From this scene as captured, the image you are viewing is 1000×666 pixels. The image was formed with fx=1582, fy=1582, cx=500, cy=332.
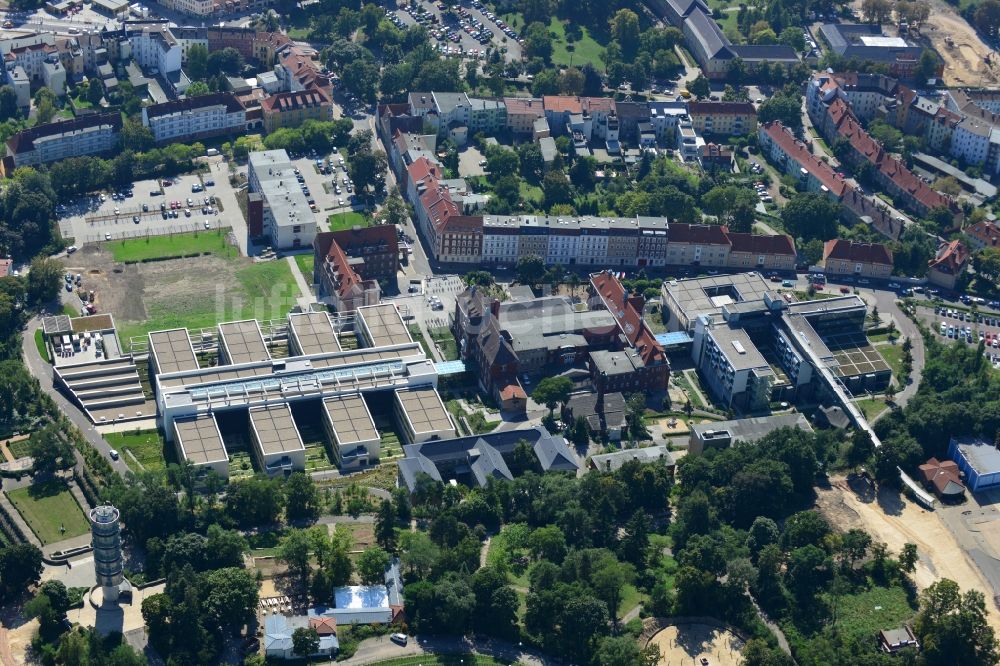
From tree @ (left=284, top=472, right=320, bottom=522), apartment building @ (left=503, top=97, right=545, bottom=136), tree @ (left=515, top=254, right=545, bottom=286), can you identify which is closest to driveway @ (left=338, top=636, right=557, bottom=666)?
tree @ (left=284, top=472, right=320, bottom=522)

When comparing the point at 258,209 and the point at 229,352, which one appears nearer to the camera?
the point at 229,352

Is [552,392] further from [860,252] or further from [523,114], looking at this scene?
[523,114]

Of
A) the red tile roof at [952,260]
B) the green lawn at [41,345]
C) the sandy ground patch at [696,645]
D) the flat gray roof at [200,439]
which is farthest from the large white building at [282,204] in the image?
the sandy ground patch at [696,645]

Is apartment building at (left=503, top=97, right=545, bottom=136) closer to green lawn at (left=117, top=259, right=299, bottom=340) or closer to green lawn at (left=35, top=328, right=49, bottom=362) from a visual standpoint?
green lawn at (left=117, top=259, right=299, bottom=340)

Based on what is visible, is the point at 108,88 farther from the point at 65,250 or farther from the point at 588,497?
the point at 588,497

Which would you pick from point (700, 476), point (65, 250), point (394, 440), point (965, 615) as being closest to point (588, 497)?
point (700, 476)

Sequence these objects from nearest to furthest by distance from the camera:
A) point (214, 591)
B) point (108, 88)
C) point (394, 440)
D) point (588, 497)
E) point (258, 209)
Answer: point (214, 591) → point (588, 497) → point (394, 440) → point (258, 209) → point (108, 88)
